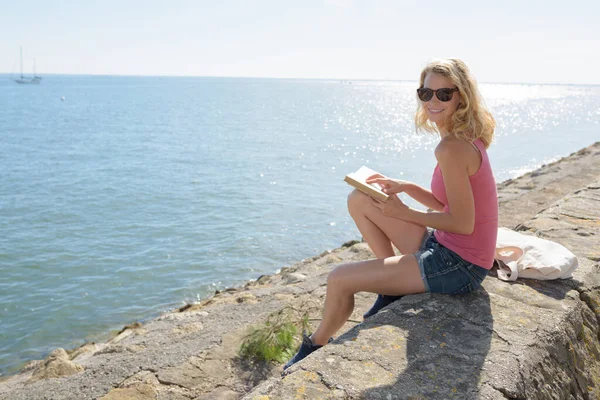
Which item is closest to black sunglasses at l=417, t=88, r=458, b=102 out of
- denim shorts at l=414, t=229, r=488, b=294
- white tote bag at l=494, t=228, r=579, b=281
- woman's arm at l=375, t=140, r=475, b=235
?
woman's arm at l=375, t=140, r=475, b=235

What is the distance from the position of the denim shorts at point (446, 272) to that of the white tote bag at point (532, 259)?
416 mm

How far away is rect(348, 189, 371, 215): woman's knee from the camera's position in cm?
346

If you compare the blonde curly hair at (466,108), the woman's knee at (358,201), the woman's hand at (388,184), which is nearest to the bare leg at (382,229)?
the woman's knee at (358,201)

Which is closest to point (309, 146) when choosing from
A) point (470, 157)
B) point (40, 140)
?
point (40, 140)

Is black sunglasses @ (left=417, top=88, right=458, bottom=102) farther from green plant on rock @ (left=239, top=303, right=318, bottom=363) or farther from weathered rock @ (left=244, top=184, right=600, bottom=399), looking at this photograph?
green plant on rock @ (left=239, top=303, right=318, bottom=363)

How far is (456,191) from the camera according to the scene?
294cm

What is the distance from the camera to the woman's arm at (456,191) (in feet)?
9.61

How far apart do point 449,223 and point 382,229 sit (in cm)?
58

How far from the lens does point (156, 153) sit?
2772 centimetres

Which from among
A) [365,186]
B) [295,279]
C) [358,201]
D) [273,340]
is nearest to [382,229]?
[358,201]

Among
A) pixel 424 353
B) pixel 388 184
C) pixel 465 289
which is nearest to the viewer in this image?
pixel 424 353

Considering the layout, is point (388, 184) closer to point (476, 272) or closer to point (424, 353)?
point (476, 272)

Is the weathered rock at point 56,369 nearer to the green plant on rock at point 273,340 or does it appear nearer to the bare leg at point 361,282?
the green plant on rock at point 273,340

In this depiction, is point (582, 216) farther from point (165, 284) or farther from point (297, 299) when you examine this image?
point (165, 284)
